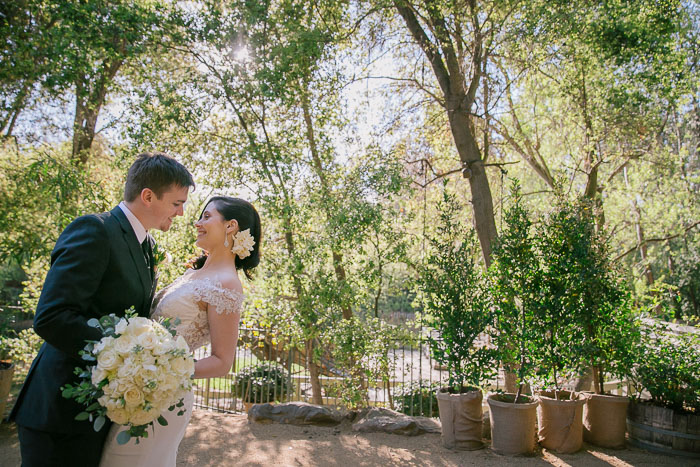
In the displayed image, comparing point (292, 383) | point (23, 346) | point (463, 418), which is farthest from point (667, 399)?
point (23, 346)

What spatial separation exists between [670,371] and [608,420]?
79cm

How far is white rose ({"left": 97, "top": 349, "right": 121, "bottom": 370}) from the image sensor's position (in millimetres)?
1708

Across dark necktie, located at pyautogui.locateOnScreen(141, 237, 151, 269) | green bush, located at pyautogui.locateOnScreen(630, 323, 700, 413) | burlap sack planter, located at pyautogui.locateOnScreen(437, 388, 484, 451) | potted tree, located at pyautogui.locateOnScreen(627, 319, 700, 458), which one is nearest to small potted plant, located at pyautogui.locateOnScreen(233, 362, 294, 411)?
burlap sack planter, located at pyautogui.locateOnScreen(437, 388, 484, 451)

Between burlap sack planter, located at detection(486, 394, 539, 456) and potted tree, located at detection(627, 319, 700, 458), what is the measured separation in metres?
1.12

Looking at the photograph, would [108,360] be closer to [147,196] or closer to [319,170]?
[147,196]

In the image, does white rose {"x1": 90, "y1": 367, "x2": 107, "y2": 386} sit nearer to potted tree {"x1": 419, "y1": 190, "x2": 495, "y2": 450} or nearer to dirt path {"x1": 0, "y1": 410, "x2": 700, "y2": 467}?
dirt path {"x1": 0, "y1": 410, "x2": 700, "y2": 467}

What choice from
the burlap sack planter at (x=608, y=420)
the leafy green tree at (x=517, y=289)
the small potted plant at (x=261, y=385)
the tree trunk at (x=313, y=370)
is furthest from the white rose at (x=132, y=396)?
the tree trunk at (x=313, y=370)

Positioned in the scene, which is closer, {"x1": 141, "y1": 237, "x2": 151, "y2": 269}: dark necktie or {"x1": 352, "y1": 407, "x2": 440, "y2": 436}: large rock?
{"x1": 141, "y1": 237, "x2": 151, "y2": 269}: dark necktie

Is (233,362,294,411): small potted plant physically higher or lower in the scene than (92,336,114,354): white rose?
lower

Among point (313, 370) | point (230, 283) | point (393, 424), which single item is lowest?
point (393, 424)

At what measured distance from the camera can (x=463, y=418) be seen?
5.32 metres

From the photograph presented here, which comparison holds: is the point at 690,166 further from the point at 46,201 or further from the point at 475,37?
the point at 46,201

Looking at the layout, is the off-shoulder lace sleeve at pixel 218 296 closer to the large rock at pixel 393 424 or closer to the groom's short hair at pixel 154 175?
the groom's short hair at pixel 154 175

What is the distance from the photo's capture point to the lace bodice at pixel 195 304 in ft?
7.93
